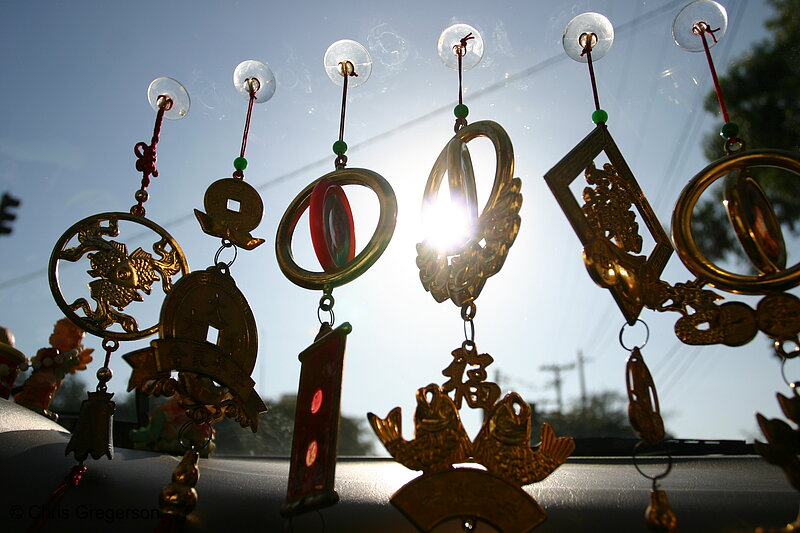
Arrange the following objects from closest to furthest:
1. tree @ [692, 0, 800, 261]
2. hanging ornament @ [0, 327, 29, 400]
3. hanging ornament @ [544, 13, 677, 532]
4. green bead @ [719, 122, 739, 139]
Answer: hanging ornament @ [544, 13, 677, 532], green bead @ [719, 122, 739, 139], hanging ornament @ [0, 327, 29, 400], tree @ [692, 0, 800, 261]

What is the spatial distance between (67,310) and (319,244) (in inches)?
26.0

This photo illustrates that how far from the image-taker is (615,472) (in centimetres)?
140

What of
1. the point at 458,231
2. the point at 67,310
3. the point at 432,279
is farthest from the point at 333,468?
the point at 67,310

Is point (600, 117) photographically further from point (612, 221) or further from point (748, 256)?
point (748, 256)

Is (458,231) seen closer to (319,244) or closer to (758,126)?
(319,244)

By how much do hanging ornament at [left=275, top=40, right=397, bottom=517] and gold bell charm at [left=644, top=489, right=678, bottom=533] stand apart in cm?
53

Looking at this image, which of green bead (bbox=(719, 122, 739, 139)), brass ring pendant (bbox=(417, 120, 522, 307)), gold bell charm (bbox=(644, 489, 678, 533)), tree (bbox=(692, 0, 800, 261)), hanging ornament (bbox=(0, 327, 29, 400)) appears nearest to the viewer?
gold bell charm (bbox=(644, 489, 678, 533))

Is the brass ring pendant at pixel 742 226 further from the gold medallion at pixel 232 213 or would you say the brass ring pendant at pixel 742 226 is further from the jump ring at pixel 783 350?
the gold medallion at pixel 232 213

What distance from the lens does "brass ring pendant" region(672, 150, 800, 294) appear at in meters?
1.21

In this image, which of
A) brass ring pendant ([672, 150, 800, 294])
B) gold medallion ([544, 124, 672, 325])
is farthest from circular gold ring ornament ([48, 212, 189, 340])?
brass ring pendant ([672, 150, 800, 294])

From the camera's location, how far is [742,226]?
1.27 metres

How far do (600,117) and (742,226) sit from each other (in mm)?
419

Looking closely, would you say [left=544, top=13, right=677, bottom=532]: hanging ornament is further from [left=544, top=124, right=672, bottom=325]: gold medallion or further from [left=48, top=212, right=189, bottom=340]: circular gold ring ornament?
[left=48, top=212, right=189, bottom=340]: circular gold ring ornament

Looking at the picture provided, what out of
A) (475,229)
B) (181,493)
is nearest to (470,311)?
(475,229)
